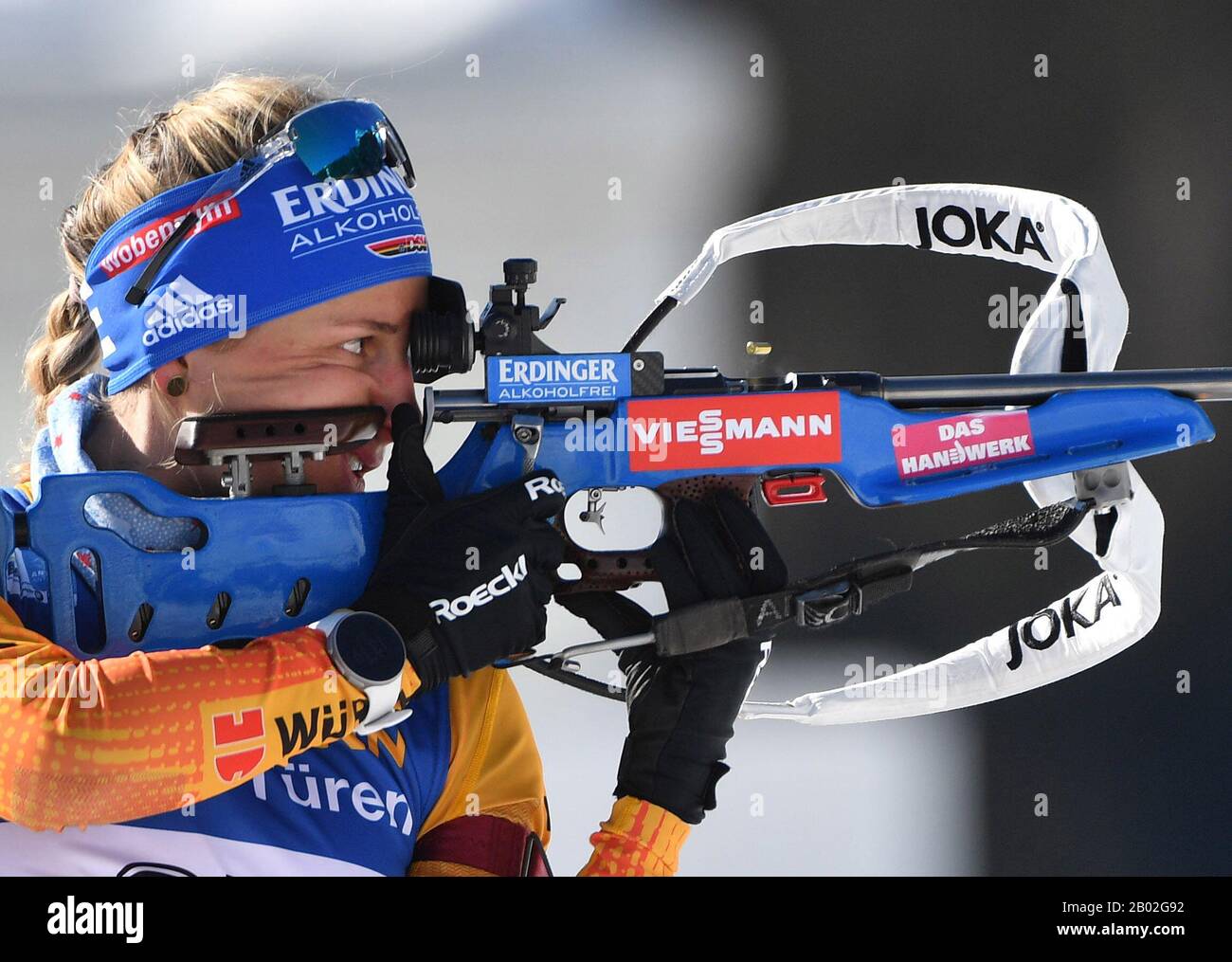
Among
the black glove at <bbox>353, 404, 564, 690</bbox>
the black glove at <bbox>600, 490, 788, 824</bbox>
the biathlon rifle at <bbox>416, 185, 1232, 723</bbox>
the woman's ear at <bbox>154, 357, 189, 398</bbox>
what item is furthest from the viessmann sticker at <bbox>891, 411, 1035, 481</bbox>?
the woman's ear at <bbox>154, 357, 189, 398</bbox>

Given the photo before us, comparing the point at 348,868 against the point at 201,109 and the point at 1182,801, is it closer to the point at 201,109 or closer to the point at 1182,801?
the point at 201,109

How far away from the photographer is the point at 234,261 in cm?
117

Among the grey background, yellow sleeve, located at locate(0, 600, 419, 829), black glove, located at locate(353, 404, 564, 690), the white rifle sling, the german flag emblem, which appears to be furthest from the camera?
the grey background

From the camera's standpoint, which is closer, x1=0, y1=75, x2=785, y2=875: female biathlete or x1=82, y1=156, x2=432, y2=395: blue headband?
x1=0, y1=75, x2=785, y2=875: female biathlete

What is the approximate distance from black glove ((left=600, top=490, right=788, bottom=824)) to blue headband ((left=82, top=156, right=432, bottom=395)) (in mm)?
427

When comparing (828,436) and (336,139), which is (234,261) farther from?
(828,436)

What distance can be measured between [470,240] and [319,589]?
83 cm

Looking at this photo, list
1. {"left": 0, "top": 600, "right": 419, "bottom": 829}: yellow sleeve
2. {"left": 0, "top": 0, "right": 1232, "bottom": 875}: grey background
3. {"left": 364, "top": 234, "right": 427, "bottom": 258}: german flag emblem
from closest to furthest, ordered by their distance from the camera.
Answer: {"left": 0, "top": 600, "right": 419, "bottom": 829}: yellow sleeve
{"left": 364, "top": 234, "right": 427, "bottom": 258}: german flag emblem
{"left": 0, "top": 0, "right": 1232, "bottom": 875}: grey background

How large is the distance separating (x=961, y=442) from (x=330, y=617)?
2.31ft

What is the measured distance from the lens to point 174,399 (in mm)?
1227

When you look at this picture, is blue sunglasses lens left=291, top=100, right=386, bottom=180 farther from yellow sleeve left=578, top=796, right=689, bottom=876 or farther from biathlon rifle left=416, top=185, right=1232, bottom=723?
yellow sleeve left=578, top=796, right=689, bottom=876

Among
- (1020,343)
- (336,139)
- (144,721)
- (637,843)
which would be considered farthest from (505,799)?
(1020,343)

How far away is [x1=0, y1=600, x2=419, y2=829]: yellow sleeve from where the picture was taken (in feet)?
3.01
